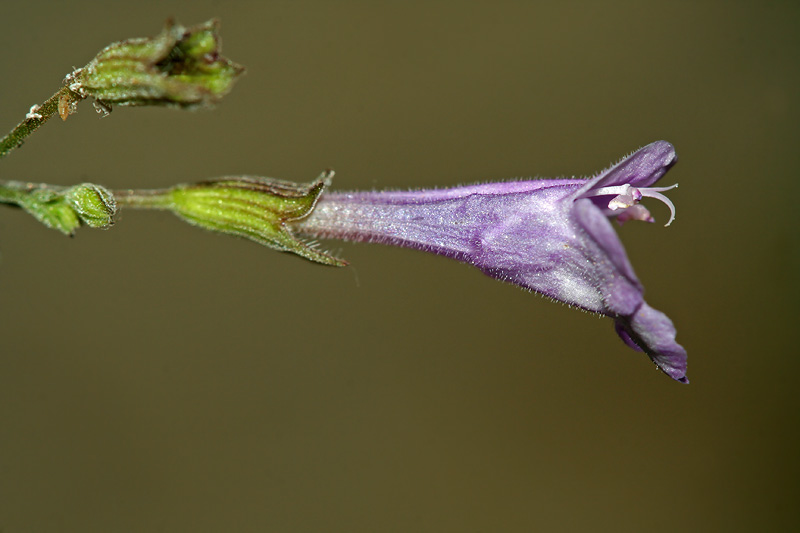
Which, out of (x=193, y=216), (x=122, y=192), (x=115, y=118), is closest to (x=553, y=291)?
(x=193, y=216)

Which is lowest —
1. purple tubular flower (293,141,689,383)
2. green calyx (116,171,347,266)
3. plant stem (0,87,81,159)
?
plant stem (0,87,81,159)

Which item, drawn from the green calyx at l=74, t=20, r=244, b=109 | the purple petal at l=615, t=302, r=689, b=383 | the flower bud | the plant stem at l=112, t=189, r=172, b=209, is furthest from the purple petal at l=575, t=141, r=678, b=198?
the flower bud

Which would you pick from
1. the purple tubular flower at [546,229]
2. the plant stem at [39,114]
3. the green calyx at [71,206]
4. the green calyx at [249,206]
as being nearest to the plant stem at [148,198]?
the green calyx at [249,206]

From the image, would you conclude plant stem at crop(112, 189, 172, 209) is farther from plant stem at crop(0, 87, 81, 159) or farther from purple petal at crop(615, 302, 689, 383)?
purple petal at crop(615, 302, 689, 383)

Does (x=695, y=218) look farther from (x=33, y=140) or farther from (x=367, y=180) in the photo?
(x=33, y=140)

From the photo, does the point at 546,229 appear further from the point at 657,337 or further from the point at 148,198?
the point at 148,198

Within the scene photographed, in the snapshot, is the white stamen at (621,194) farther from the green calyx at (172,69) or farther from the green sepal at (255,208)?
the green calyx at (172,69)
